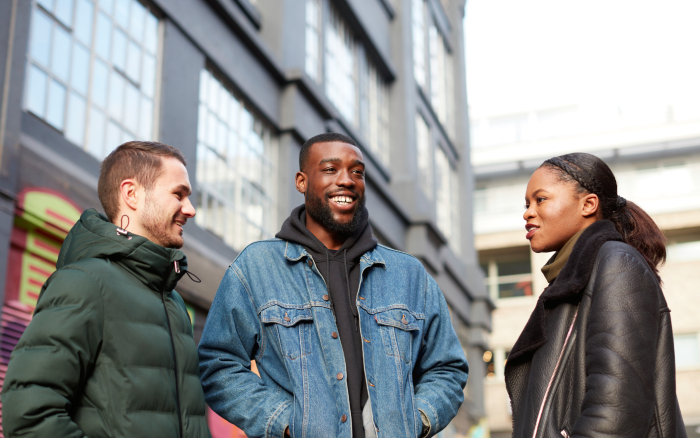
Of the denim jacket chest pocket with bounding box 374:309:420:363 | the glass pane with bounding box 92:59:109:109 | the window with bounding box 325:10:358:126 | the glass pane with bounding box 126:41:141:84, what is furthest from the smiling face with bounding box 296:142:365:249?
the window with bounding box 325:10:358:126

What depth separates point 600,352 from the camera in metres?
2.94

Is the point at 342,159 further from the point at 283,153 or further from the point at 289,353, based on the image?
the point at 283,153

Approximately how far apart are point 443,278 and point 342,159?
18465 millimetres

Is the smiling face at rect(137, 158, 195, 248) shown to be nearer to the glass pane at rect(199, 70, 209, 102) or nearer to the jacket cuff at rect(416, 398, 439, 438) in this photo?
the jacket cuff at rect(416, 398, 439, 438)

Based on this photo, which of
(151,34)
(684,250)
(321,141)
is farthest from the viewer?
(684,250)

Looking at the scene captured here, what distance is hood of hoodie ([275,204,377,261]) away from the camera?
393 centimetres

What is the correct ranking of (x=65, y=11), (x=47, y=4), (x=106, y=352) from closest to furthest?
(x=106, y=352)
(x=47, y=4)
(x=65, y=11)

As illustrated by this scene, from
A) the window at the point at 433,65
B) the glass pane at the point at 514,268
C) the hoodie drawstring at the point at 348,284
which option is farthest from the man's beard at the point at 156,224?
the glass pane at the point at 514,268

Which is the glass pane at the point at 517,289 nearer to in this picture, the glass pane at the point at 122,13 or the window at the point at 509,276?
the window at the point at 509,276

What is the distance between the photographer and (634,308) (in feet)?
9.76

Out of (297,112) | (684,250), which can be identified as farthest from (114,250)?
(684,250)

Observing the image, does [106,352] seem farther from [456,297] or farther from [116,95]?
[456,297]

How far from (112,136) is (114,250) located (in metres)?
6.12

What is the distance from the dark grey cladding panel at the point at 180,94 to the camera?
10070 millimetres
